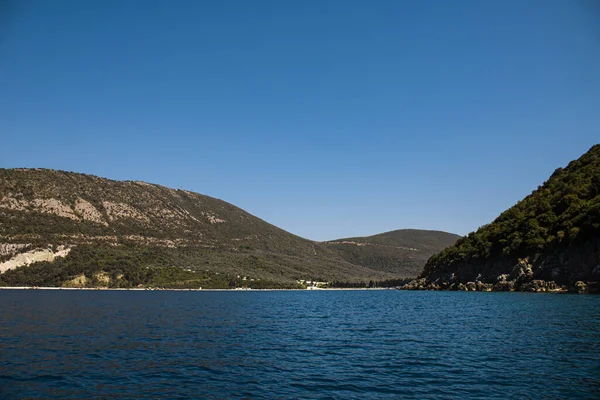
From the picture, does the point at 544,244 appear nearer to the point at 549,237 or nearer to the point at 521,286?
the point at 549,237

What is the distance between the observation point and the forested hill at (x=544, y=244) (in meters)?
97.8

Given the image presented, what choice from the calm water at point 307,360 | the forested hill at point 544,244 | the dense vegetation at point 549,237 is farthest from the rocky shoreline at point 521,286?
the calm water at point 307,360

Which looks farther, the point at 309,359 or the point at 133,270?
the point at 133,270

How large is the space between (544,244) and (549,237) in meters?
2.17

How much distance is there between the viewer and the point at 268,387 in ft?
73.8

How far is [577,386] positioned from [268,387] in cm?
1558

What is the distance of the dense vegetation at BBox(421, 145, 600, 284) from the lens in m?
98.0

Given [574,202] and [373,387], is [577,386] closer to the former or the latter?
[373,387]

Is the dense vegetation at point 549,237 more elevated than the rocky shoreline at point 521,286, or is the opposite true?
the dense vegetation at point 549,237

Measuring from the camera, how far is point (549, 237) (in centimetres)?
10925

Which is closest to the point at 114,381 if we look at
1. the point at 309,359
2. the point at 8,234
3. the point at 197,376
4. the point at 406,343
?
the point at 197,376

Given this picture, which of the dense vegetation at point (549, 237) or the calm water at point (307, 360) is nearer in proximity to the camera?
the calm water at point (307, 360)

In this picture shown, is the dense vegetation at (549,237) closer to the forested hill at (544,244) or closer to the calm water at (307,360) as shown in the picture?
the forested hill at (544,244)

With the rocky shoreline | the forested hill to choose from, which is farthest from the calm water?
the forested hill
